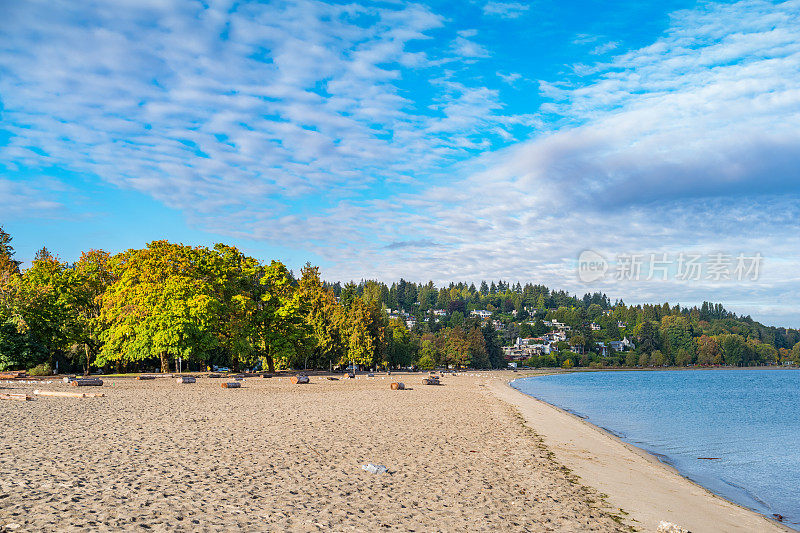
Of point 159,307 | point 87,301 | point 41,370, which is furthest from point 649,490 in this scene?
point 87,301

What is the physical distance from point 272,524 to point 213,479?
10.2ft

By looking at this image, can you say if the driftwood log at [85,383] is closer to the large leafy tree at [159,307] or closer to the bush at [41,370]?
the large leafy tree at [159,307]

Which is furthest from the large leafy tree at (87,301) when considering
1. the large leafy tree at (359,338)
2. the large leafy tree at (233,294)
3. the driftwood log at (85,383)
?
the large leafy tree at (359,338)

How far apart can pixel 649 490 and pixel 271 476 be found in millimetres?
9677

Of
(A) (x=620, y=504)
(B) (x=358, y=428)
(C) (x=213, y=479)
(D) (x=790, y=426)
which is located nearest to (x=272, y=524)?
(C) (x=213, y=479)

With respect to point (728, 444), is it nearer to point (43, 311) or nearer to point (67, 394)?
point (67, 394)

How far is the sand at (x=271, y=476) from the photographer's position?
8.48 meters

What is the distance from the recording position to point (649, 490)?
13734mm

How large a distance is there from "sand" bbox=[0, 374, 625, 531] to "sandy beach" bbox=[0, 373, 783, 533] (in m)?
0.04

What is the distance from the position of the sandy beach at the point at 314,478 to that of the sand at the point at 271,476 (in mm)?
44

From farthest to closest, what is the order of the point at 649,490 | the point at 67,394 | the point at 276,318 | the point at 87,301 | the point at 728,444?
the point at 276,318, the point at 87,301, the point at 67,394, the point at 728,444, the point at 649,490

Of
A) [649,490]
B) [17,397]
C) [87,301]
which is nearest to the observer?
[649,490]

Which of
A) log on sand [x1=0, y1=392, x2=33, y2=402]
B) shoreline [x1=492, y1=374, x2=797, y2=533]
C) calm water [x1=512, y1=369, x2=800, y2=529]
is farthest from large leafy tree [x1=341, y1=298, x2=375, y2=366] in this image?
shoreline [x1=492, y1=374, x2=797, y2=533]

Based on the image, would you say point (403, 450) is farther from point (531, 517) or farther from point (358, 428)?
point (531, 517)
